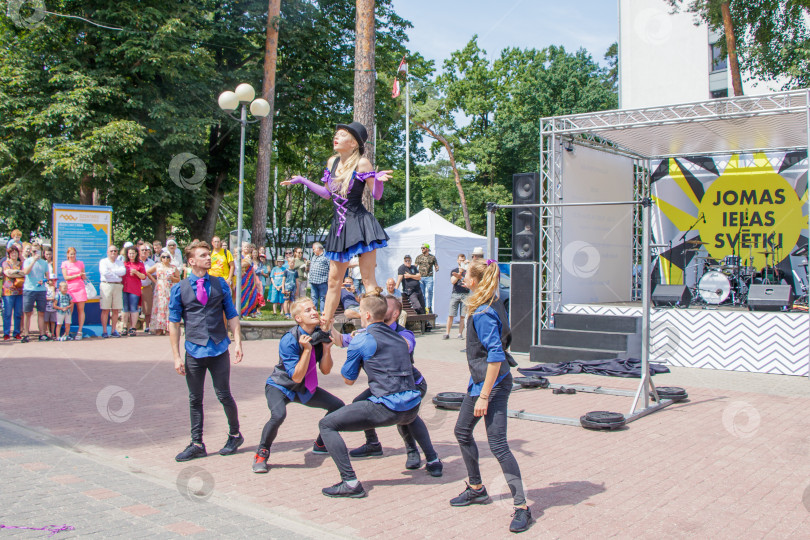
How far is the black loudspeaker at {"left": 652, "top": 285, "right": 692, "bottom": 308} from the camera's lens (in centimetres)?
1245

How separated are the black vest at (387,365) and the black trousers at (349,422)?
12 cm

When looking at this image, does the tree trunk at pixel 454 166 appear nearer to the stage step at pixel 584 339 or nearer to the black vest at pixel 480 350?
the stage step at pixel 584 339

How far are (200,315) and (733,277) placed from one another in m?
12.4

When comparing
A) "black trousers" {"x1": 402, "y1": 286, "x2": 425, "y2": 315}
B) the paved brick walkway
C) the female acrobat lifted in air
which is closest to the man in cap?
"black trousers" {"x1": 402, "y1": 286, "x2": 425, "y2": 315}

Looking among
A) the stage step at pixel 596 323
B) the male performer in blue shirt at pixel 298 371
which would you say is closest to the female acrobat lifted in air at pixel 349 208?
the male performer in blue shirt at pixel 298 371

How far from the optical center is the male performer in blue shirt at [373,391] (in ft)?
14.6

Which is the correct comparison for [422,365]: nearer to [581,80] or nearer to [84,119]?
[84,119]

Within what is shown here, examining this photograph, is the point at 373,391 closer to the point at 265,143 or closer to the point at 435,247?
the point at 435,247

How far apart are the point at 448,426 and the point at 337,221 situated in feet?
9.99

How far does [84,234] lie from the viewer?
46.1 ft

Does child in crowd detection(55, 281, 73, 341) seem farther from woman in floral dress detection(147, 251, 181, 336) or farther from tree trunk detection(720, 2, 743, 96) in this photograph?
tree trunk detection(720, 2, 743, 96)

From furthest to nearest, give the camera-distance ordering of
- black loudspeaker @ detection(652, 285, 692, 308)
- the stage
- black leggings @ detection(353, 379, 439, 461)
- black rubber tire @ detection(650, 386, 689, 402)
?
black loudspeaker @ detection(652, 285, 692, 308) → the stage → black rubber tire @ detection(650, 386, 689, 402) → black leggings @ detection(353, 379, 439, 461)

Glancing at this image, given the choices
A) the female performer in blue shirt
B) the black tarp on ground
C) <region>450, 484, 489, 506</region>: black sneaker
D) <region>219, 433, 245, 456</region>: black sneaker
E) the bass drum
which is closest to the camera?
the female performer in blue shirt

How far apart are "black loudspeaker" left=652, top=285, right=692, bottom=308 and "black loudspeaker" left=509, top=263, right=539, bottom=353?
2398 mm
